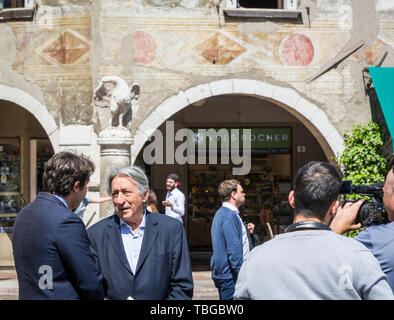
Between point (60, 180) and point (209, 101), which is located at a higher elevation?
point (209, 101)

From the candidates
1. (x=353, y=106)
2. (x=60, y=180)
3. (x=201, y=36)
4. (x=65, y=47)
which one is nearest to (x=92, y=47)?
(x=65, y=47)

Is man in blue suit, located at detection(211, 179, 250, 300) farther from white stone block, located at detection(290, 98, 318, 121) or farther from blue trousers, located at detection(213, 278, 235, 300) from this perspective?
white stone block, located at detection(290, 98, 318, 121)

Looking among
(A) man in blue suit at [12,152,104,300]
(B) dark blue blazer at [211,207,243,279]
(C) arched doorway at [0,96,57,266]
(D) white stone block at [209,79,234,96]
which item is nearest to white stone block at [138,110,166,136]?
(D) white stone block at [209,79,234,96]

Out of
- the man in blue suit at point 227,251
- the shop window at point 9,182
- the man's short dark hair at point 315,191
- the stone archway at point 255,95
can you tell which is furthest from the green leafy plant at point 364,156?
the man's short dark hair at point 315,191

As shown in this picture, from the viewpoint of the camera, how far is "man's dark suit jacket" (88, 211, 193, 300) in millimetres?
3936

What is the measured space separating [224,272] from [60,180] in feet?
9.46

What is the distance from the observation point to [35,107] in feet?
41.4

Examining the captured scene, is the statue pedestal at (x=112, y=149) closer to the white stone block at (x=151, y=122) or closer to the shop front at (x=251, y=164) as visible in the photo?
the white stone block at (x=151, y=122)

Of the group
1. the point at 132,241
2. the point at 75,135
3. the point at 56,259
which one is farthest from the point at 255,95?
the point at 56,259

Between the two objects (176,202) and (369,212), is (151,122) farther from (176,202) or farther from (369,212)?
(369,212)

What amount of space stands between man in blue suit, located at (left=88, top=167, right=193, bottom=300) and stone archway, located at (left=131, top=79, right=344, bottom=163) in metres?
Result: 8.09

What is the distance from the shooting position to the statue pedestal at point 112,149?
39.2 feet
